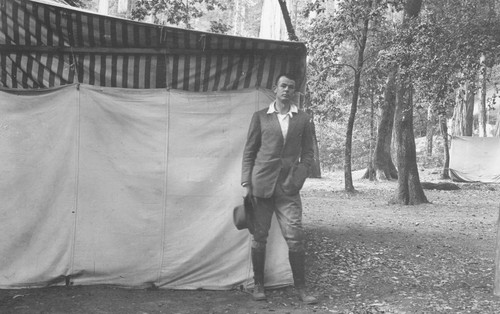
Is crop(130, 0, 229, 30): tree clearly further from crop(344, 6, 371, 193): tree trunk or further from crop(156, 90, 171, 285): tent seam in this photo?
crop(156, 90, 171, 285): tent seam

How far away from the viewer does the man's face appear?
486 centimetres

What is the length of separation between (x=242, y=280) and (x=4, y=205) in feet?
8.27

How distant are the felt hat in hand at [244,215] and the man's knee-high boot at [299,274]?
485 mm

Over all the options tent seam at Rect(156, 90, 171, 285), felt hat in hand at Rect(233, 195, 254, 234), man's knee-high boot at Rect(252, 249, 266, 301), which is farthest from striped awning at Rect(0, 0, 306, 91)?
man's knee-high boot at Rect(252, 249, 266, 301)

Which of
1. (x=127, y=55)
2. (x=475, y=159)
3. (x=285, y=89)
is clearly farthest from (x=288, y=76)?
(x=475, y=159)

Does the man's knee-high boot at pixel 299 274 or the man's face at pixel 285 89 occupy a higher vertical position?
the man's face at pixel 285 89

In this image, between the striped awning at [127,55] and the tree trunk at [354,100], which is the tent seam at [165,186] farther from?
the tree trunk at [354,100]

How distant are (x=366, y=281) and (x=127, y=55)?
11.9ft

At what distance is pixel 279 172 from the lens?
482cm

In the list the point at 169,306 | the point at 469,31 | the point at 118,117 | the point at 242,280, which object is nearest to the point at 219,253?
the point at 242,280

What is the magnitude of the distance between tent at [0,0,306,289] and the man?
37cm

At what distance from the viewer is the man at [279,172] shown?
479cm

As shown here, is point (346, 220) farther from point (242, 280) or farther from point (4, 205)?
point (4, 205)

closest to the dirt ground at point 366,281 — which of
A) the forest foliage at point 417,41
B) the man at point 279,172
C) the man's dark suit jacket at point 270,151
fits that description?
the man at point 279,172
